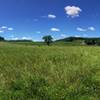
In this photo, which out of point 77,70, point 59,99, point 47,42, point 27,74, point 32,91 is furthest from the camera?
point 47,42

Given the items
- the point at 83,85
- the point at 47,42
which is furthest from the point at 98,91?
the point at 47,42

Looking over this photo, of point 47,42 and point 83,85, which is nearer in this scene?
point 83,85

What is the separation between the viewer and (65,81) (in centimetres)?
732

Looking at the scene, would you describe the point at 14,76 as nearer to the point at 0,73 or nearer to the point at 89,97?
the point at 0,73

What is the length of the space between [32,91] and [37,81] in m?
0.72

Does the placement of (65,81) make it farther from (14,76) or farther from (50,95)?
(14,76)

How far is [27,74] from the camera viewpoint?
25.6 ft

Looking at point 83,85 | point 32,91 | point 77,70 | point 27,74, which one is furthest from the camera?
point 77,70

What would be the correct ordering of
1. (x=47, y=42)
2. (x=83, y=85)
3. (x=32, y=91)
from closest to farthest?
(x=32, y=91), (x=83, y=85), (x=47, y=42)

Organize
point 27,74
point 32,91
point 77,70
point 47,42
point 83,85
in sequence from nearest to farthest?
point 32,91 < point 83,85 < point 27,74 < point 77,70 < point 47,42

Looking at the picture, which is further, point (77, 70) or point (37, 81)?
point (77, 70)

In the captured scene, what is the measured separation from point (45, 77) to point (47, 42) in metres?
130

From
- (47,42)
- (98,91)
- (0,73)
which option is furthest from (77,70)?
(47,42)

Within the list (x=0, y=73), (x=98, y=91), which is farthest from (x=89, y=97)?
(x=0, y=73)
